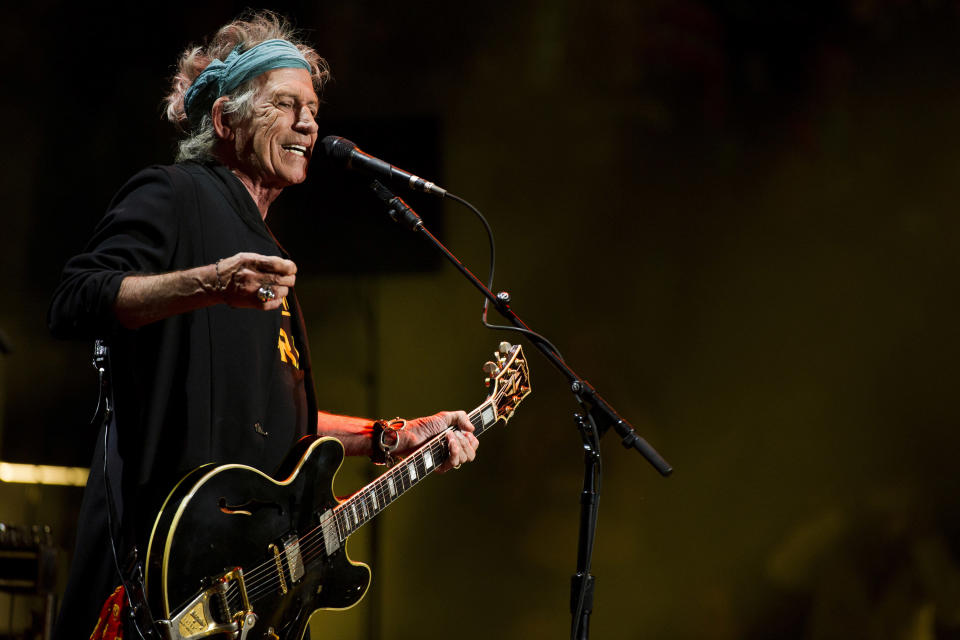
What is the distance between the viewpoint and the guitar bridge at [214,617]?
1.47m

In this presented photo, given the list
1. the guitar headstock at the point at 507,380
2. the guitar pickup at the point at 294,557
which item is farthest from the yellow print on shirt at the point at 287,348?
the guitar headstock at the point at 507,380

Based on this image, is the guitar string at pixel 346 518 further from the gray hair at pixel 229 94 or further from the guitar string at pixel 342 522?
the gray hair at pixel 229 94

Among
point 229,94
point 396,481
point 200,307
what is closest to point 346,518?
point 396,481

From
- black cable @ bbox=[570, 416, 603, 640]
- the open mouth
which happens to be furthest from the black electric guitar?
the open mouth

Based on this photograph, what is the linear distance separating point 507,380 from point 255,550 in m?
1.16

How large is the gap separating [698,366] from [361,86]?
214 cm

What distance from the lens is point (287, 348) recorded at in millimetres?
2068

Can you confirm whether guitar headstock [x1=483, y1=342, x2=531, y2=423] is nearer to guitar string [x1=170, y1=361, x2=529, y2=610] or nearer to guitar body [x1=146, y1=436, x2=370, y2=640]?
guitar string [x1=170, y1=361, x2=529, y2=610]

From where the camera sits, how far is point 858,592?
13.0 feet

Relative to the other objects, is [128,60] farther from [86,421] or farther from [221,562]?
[221,562]

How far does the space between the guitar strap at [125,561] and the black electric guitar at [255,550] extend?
23mm

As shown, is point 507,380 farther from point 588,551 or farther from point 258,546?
point 258,546

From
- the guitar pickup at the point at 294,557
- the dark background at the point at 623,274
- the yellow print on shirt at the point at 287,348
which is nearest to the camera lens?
the guitar pickup at the point at 294,557

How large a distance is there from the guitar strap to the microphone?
0.75 metres
